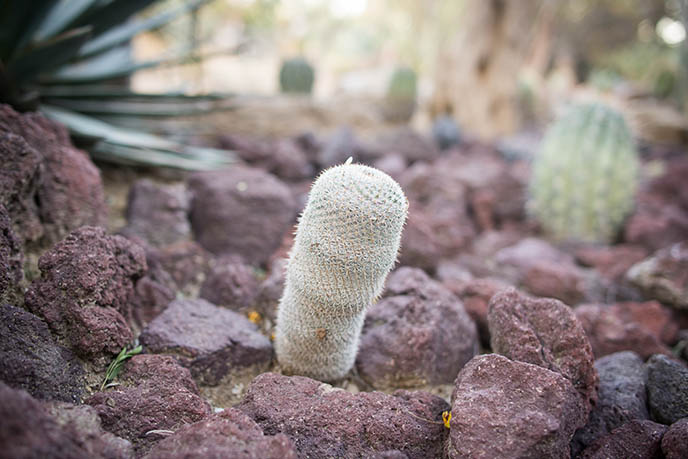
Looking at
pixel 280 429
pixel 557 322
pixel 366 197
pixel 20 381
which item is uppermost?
pixel 366 197

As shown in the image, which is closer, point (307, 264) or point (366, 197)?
point (366, 197)

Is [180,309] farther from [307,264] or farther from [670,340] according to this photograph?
[670,340]

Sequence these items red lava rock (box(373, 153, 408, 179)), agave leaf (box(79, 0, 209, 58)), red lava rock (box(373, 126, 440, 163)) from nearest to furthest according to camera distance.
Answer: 1. agave leaf (box(79, 0, 209, 58))
2. red lava rock (box(373, 153, 408, 179))
3. red lava rock (box(373, 126, 440, 163))

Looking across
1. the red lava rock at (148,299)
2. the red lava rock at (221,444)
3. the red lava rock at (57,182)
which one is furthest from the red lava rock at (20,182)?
the red lava rock at (221,444)

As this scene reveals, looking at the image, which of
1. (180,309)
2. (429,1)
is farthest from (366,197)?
(429,1)

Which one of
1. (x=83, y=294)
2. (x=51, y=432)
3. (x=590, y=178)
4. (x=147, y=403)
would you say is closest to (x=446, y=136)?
(x=590, y=178)

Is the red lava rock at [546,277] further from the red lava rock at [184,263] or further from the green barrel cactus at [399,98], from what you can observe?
the green barrel cactus at [399,98]

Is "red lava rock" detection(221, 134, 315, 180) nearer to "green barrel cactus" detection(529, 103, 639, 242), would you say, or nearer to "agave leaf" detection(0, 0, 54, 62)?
"agave leaf" detection(0, 0, 54, 62)

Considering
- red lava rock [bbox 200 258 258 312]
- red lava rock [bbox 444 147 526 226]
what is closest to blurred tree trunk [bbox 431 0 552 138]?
red lava rock [bbox 444 147 526 226]
